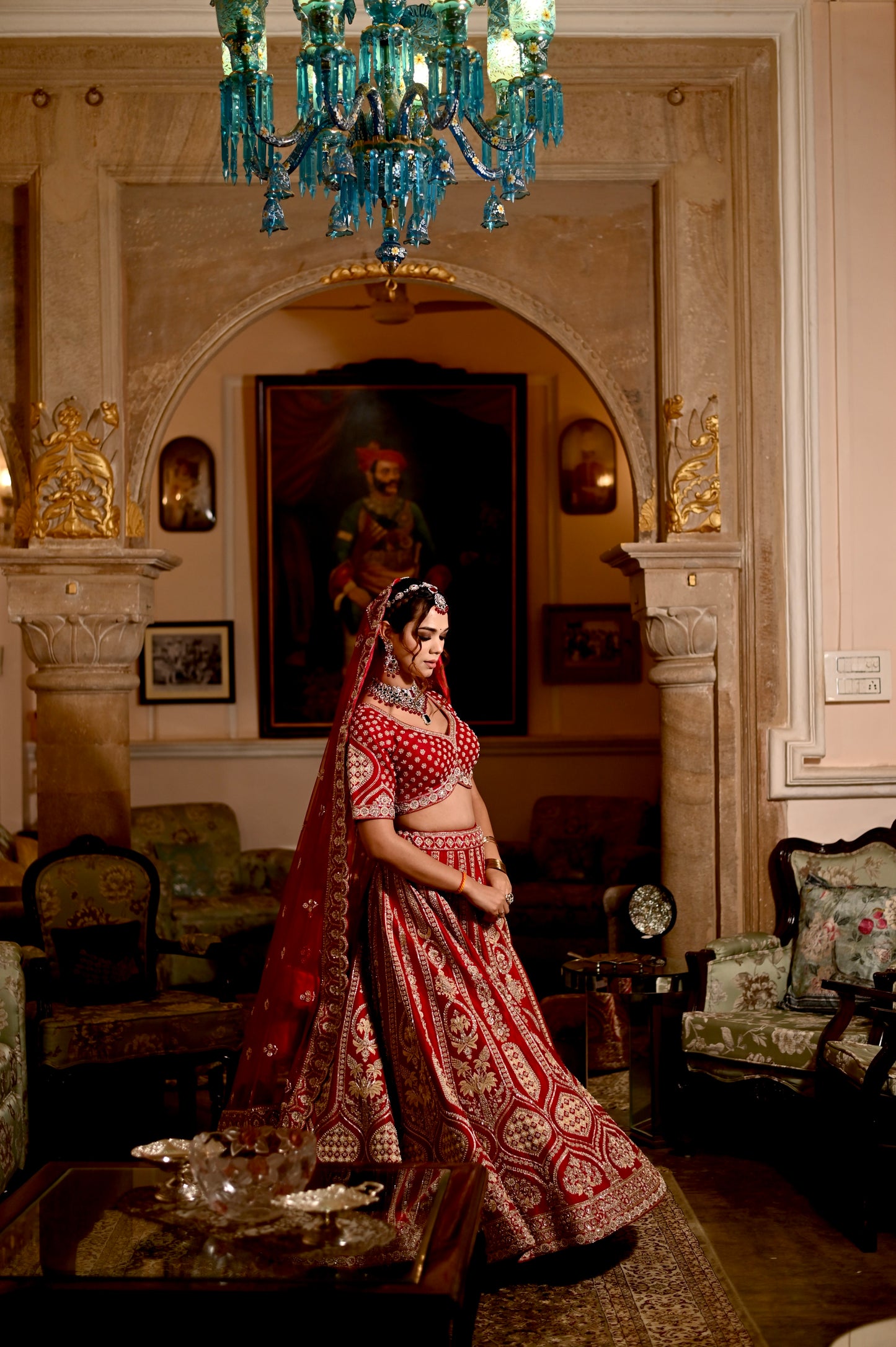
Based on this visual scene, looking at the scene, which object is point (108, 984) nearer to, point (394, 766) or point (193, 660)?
point (394, 766)

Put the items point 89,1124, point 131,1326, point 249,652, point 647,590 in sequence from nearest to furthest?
1. point 131,1326
2. point 89,1124
3. point 647,590
4. point 249,652

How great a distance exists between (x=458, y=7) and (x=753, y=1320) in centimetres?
331

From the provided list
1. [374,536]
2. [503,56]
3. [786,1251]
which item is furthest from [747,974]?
[374,536]

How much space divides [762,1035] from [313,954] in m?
1.64

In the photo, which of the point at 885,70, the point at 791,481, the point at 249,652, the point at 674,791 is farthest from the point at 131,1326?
the point at 249,652

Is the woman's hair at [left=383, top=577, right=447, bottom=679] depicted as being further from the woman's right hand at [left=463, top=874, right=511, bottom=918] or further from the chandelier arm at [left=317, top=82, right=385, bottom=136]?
the chandelier arm at [left=317, top=82, right=385, bottom=136]

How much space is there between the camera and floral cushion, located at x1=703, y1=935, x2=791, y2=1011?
192 inches

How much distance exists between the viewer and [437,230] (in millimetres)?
5566

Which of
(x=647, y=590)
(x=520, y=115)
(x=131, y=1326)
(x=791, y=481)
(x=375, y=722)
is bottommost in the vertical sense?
(x=131, y=1326)

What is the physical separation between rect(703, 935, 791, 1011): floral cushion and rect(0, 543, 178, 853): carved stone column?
245cm

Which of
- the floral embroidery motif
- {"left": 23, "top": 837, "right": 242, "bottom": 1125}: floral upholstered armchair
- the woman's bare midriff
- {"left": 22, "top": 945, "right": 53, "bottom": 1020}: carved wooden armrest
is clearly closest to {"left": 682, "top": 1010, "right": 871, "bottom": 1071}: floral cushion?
the floral embroidery motif

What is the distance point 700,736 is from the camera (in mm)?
5516

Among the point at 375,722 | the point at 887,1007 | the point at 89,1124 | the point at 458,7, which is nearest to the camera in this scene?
A: the point at 458,7

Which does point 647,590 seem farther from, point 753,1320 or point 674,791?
point 753,1320
